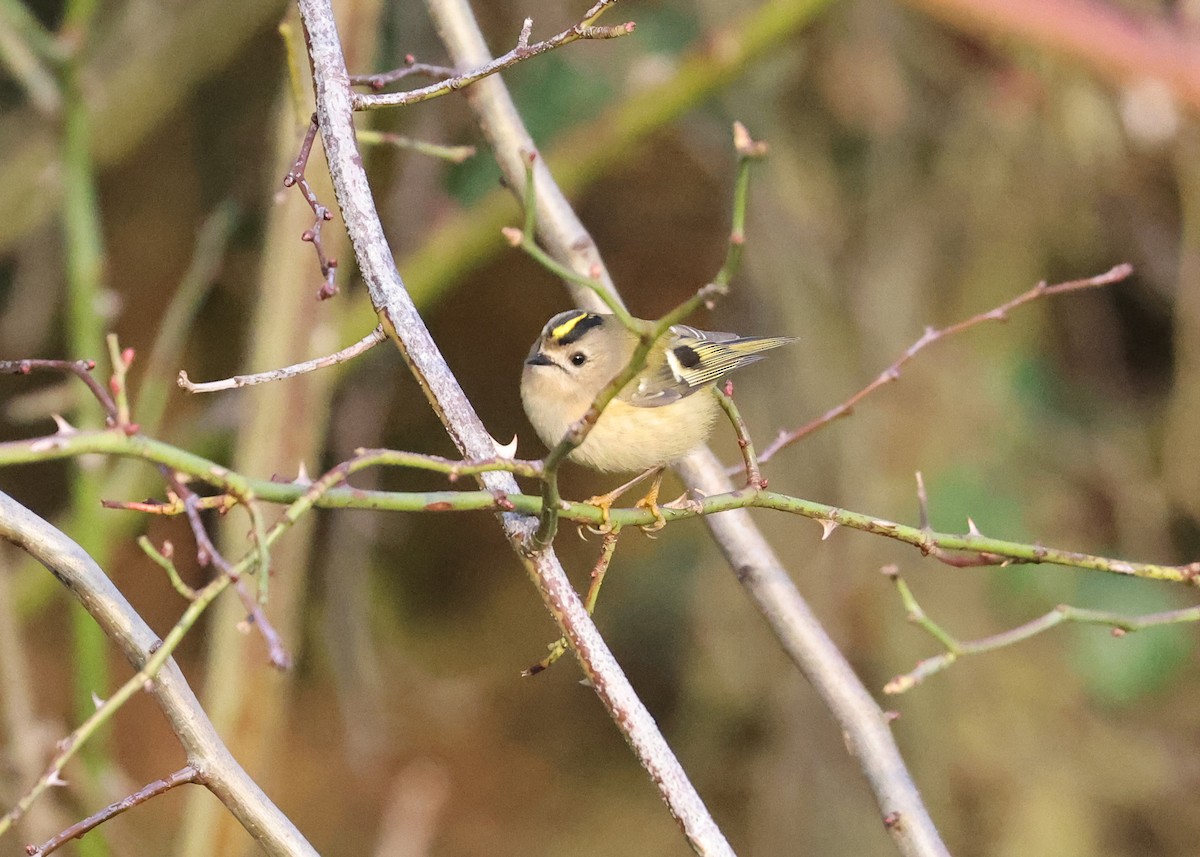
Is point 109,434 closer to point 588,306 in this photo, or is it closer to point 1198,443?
point 588,306

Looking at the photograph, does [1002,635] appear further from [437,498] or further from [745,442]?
[437,498]

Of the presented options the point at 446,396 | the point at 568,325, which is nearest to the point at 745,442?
the point at 446,396

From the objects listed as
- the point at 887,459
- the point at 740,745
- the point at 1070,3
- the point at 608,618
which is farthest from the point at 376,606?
the point at 1070,3

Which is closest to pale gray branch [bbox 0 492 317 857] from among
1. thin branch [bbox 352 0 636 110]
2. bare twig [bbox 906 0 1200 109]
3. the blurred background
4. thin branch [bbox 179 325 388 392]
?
thin branch [bbox 179 325 388 392]

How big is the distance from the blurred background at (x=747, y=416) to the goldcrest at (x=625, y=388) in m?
1.10

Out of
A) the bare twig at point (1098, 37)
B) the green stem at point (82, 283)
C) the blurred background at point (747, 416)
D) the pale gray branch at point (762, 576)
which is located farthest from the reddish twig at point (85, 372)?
the bare twig at point (1098, 37)

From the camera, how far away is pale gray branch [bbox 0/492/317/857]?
124 cm

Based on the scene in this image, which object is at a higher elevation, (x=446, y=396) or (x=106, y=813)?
(x=446, y=396)

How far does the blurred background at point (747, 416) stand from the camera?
4113 millimetres

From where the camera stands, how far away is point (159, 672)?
1285 millimetres

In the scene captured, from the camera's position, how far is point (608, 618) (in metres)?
5.40

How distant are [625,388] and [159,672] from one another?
1.03 m

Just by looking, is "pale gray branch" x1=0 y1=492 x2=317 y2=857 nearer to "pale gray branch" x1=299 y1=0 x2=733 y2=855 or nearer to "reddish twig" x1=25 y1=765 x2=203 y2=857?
"reddish twig" x1=25 y1=765 x2=203 y2=857

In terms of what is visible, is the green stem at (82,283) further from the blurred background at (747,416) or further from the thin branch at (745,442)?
the thin branch at (745,442)
